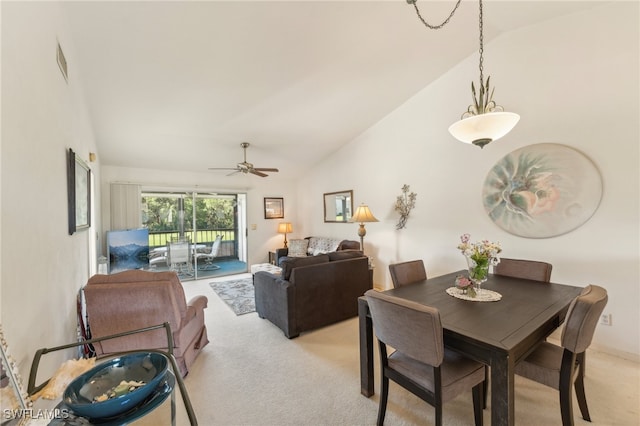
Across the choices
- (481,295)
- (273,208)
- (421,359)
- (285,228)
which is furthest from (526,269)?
(273,208)

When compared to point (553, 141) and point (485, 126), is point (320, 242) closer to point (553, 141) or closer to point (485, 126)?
point (553, 141)

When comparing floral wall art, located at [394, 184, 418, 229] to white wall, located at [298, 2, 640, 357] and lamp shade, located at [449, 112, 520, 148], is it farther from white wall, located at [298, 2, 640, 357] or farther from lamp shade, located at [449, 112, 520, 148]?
lamp shade, located at [449, 112, 520, 148]

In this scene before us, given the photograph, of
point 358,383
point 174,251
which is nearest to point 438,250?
point 358,383

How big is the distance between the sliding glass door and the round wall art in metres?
5.42

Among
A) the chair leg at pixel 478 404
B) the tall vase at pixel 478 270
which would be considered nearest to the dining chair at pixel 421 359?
the chair leg at pixel 478 404

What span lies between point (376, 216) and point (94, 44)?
14.1ft

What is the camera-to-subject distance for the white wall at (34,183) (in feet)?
3.61

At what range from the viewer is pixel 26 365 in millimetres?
1207

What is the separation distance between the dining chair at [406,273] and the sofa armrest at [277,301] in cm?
118

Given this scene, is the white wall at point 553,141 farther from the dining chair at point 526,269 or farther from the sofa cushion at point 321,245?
the sofa cushion at point 321,245

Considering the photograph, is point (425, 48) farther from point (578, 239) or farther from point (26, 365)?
point (26, 365)

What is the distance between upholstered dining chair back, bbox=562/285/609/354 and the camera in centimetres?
145

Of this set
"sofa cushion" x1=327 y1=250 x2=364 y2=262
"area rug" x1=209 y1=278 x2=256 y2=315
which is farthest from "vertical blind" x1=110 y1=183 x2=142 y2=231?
"sofa cushion" x1=327 y1=250 x2=364 y2=262

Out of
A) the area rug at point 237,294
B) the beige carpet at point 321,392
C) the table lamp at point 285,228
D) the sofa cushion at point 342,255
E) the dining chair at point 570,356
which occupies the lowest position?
the beige carpet at point 321,392
